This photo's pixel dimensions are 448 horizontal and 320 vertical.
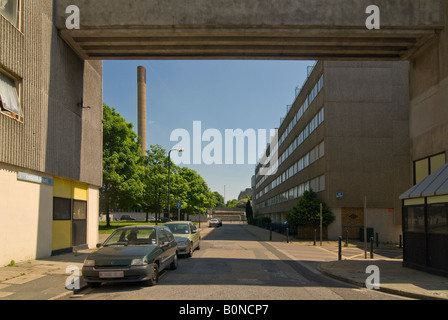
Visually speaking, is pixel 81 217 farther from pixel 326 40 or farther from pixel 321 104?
pixel 321 104

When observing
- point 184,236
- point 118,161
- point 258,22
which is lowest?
point 184,236

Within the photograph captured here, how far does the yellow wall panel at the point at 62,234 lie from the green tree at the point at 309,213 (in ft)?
61.4

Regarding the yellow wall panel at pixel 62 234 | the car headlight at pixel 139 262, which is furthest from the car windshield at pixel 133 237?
the yellow wall panel at pixel 62 234

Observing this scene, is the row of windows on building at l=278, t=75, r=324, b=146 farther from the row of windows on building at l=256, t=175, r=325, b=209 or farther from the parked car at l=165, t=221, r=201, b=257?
the parked car at l=165, t=221, r=201, b=257

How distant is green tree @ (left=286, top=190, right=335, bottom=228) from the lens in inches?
1175

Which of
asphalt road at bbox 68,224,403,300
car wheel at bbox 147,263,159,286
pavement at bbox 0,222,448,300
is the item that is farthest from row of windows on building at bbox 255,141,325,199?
car wheel at bbox 147,263,159,286

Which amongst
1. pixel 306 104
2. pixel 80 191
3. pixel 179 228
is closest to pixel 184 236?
pixel 179 228

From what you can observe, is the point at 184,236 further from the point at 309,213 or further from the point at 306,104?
the point at 306,104

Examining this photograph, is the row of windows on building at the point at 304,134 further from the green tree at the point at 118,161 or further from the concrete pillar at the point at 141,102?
the concrete pillar at the point at 141,102

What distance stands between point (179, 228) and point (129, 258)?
8.78 metres

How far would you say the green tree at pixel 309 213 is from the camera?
29844 mm

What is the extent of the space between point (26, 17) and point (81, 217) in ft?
31.1

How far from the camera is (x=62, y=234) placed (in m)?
16.9
